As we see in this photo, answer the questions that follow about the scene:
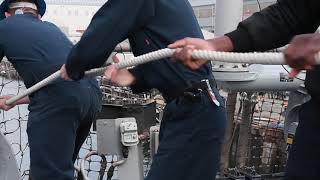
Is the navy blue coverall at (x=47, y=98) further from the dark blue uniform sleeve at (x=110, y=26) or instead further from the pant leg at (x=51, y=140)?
the dark blue uniform sleeve at (x=110, y=26)

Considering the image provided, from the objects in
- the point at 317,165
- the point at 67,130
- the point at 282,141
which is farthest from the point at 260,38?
the point at 282,141

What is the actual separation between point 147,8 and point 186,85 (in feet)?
1.17

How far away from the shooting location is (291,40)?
1.54m

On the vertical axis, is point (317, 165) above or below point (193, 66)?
below

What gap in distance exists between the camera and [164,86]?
2.26 m

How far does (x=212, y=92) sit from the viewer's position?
226 centimetres

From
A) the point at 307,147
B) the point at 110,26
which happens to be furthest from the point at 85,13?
the point at 307,147

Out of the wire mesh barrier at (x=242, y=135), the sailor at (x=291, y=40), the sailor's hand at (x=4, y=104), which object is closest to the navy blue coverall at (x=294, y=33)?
the sailor at (x=291, y=40)

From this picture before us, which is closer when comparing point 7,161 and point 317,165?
point 317,165

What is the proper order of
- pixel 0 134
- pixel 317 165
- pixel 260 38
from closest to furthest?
pixel 317 165
pixel 260 38
pixel 0 134

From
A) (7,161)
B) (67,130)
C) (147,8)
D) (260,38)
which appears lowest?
(7,161)

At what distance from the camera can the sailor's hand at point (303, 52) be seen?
134 centimetres

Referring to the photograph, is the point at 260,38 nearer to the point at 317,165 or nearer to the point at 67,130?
the point at 317,165

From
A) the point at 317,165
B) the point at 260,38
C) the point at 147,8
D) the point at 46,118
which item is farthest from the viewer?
the point at 46,118
